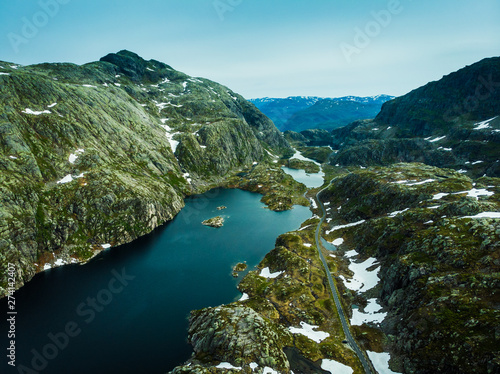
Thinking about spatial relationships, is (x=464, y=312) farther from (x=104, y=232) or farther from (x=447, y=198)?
(x=104, y=232)

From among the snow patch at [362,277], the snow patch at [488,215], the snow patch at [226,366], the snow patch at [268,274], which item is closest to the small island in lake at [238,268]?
the snow patch at [268,274]

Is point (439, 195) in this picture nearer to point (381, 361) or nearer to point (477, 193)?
point (477, 193)

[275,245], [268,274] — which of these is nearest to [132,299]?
[268,274]

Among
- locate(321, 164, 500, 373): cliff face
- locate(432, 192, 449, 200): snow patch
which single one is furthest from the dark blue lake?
locate(432, 192, 449, 200): snow patch

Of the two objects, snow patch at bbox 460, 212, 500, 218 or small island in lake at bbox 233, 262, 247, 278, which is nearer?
snow patch at bbox 460, 212, 500, 218

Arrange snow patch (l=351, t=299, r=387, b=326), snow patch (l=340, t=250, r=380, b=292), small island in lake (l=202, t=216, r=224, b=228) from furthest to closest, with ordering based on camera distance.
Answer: small island in lake (l=202, t=216, r=224, b=228) → snow patch (l=340, t=250, r=380, b=292) → snow patch (l=351, t=299, r=387, b=326)

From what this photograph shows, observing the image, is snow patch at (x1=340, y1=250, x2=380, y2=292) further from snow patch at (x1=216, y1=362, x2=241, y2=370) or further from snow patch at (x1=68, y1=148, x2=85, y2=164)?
snow patch at (x1=68, y1=148, x2=85, y2=164)
